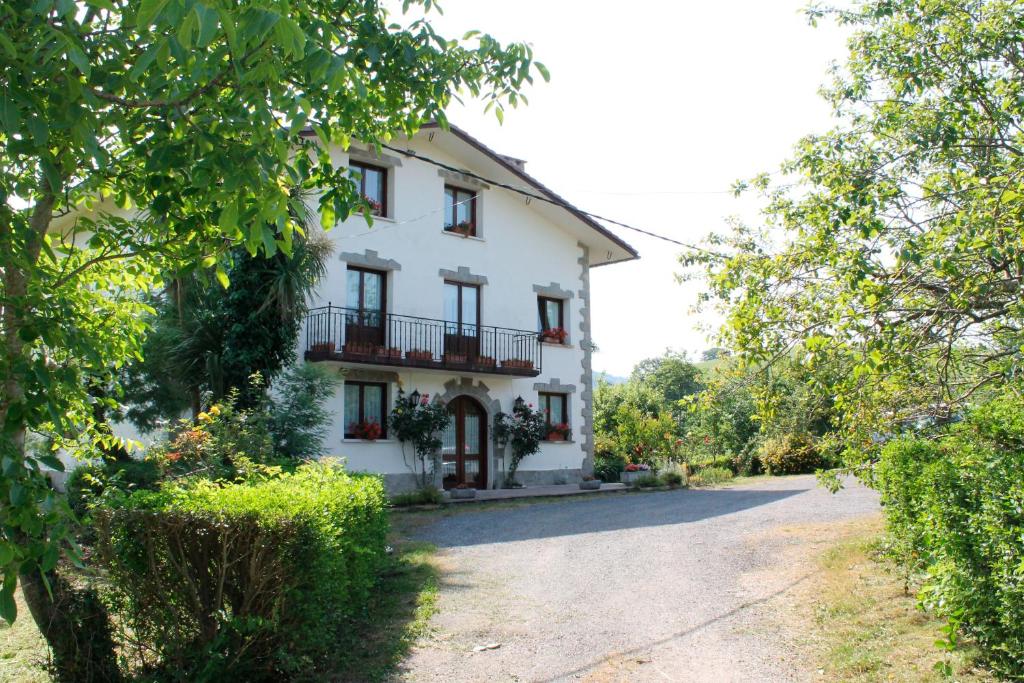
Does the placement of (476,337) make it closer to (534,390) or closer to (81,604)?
(534,390)

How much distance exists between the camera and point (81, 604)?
16.6 feet

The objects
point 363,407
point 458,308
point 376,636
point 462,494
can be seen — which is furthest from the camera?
point 458,308

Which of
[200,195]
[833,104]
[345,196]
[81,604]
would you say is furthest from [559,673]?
[833,104]

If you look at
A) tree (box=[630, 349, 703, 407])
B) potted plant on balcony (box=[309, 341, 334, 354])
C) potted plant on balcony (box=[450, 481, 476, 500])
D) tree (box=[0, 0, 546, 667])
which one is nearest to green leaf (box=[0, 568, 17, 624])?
tree (box=[0, 0, 546, 667])

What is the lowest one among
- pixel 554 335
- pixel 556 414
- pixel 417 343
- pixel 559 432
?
pixel 559 432

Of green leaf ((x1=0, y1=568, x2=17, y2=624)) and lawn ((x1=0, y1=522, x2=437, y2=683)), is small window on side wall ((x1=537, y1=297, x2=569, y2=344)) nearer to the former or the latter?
lawn ((x1=0, y1=522, x2=437, y2=683))

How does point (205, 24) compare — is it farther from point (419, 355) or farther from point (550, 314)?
point (550, 314)

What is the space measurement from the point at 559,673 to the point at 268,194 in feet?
12.5

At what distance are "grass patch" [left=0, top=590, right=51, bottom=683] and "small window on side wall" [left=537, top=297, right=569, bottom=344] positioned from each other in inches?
587

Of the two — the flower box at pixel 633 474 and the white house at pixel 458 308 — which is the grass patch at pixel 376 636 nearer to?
the white house at pixel 458 308

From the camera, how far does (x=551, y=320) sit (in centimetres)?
2167

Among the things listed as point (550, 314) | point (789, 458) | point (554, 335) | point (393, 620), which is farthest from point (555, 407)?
point (393, 620)

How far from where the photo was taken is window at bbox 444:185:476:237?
65.0ft

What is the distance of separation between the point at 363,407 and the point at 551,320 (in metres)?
5.98
